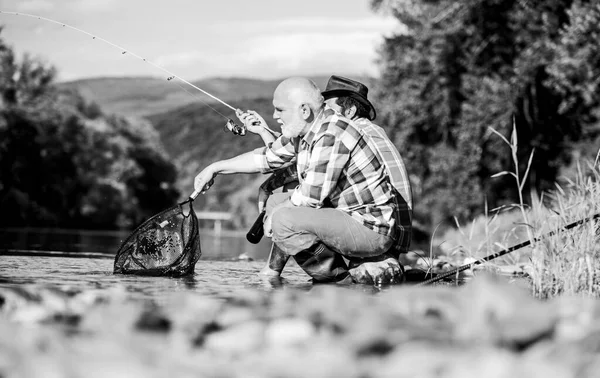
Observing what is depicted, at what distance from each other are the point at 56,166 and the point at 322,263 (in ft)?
139

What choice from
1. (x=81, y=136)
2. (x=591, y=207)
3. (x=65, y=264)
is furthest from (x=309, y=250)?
(x=81, y=136)

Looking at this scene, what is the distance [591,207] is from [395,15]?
19.2 meters

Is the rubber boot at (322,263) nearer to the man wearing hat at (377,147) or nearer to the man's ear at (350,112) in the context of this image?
the man wearing hat at (377,147)

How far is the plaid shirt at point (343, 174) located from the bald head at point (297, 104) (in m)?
0.07

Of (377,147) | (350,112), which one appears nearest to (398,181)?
(377,147)

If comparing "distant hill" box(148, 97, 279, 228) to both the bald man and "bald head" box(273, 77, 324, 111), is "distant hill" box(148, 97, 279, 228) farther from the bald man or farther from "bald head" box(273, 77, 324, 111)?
"bald head" box(273, 77, 324, 111)

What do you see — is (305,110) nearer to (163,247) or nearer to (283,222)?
(283,222)

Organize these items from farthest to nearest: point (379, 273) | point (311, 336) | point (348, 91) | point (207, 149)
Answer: point (207, 149) → point (348, 91) → point (379, 273) → point (311, 336)

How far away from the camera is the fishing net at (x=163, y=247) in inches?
291

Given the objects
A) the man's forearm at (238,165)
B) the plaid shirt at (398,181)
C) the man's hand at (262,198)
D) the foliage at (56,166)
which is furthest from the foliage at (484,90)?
the foliage at (56,166)

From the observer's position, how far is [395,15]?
83.5ft

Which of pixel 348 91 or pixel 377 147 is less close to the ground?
pixel 348 91

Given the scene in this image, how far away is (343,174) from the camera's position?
21.4 ft

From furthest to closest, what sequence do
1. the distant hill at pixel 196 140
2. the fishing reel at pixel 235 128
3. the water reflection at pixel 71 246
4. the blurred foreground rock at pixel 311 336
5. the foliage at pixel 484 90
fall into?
the distant hill at pixel 196 140
the foliage at pixel 484 90
the water reflection at pixel 71 246
the fishing reel at pixel 235 128
the blurred foreground rock at pixel 311 336
